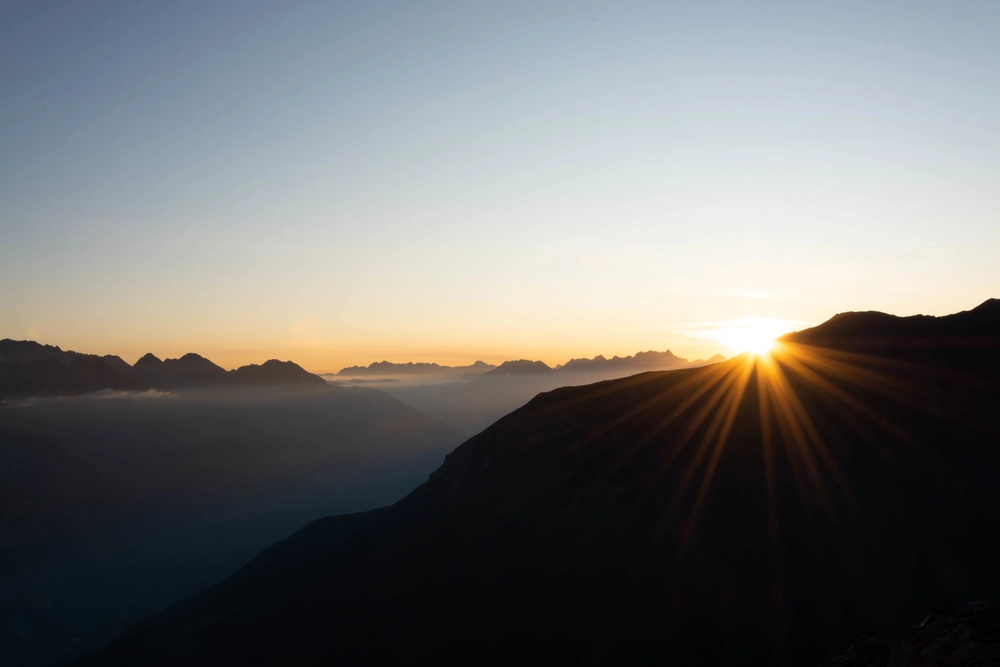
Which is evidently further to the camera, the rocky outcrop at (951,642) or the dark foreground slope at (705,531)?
the dark foreground slope at (705,531)

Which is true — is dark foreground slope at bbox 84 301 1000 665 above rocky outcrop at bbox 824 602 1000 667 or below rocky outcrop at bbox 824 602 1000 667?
below

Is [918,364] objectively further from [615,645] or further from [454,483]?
[454,483]

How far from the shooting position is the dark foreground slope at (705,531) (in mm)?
69000

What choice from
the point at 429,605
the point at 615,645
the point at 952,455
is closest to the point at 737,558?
the point at 615,645

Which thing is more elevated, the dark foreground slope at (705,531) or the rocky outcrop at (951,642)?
the rocky outcrop at (951,642)

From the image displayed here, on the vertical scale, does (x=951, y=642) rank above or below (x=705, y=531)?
above

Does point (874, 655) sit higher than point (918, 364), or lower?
lower

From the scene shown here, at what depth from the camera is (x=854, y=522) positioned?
72.2 m

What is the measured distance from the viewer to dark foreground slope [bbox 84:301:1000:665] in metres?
69.0

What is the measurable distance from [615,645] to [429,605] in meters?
28.3

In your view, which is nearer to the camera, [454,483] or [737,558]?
[737,558]

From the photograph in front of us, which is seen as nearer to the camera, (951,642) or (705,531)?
(951,642)

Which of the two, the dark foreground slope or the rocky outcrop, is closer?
the rocky outcrop

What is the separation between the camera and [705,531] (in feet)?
266
